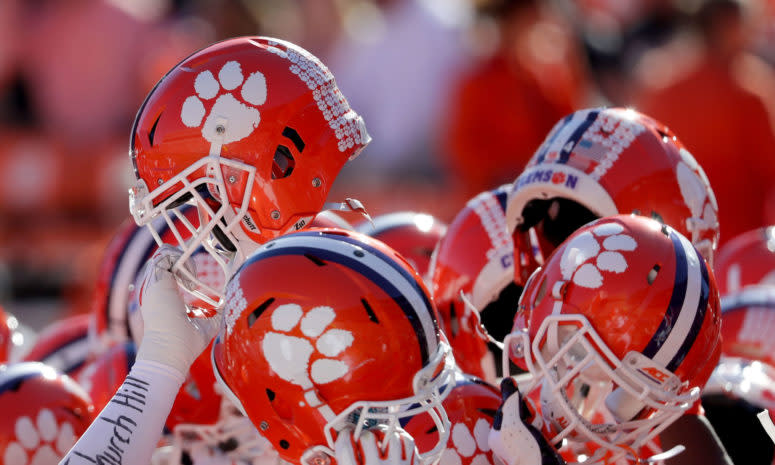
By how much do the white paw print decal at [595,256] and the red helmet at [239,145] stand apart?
0.58 metres

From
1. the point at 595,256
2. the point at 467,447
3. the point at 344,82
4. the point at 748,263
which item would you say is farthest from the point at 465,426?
the point at 344,82

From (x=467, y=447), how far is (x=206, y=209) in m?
0.78

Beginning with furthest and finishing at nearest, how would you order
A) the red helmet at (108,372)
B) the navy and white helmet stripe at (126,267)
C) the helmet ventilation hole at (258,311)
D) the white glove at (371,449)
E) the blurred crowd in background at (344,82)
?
the blurred crowd in background at (344,82) → the navy and white helmet stripe at (126,267) → the red helmet at (108,372) → the helmet ventilation hole at (258,311) → the white glove at (371,449)

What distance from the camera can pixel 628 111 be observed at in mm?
3068

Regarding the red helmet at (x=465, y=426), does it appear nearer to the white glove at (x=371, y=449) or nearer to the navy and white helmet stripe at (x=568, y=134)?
the white glove at (x=371, y=449)

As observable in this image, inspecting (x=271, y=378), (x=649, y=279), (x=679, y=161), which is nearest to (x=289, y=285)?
(x=271, y=378)

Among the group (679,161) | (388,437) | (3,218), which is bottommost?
(3,218)

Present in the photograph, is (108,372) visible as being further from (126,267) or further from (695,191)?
(695,191)

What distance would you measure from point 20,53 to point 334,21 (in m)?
2.28

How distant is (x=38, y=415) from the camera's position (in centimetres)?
288

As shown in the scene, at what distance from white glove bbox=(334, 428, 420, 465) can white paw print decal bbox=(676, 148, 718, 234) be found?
108 centimetres

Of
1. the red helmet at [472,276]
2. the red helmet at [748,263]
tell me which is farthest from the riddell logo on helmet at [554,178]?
the red helmet at [748,263]

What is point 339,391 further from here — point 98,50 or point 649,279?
point 98,50

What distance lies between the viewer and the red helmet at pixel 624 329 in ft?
8.05
